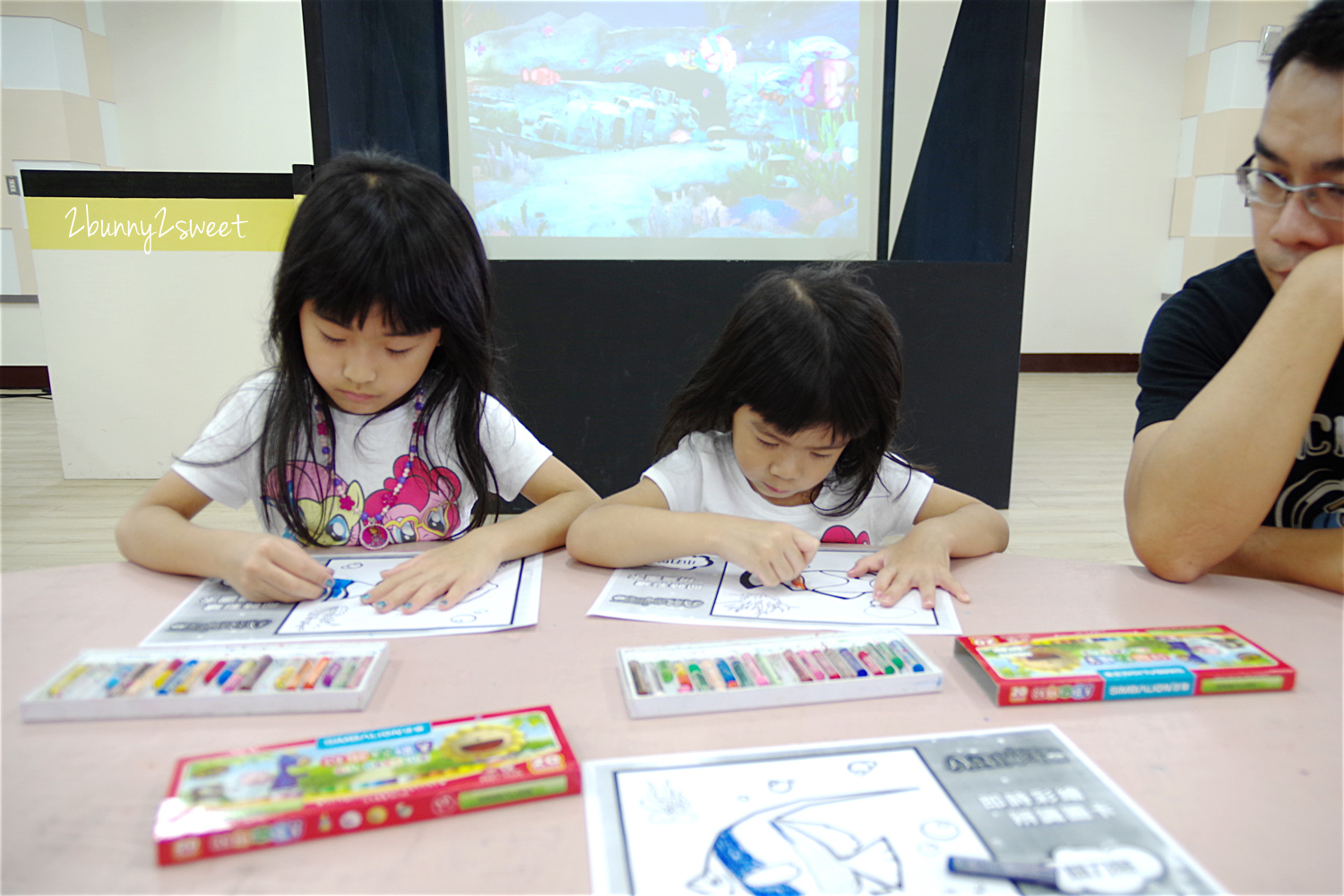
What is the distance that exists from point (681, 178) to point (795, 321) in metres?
1.71

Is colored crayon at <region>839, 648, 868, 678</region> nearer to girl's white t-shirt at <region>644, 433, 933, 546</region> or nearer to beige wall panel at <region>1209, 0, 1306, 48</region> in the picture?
girl's white t-shirt at <region>644, 433, 933, 546</region>

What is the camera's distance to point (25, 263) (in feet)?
13.3

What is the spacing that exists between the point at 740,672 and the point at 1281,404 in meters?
0.54

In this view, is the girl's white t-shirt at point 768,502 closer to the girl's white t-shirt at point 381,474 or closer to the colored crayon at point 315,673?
the girl's white t-shirt at point 381,474

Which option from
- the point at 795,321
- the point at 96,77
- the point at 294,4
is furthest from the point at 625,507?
the point at 96,77

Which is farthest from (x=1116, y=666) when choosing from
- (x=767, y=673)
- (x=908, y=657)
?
(x=767, y=673)

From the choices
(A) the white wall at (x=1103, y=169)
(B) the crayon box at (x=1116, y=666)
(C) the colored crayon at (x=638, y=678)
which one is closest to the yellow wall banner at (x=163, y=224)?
(C) the colored crayon at (x=638, y=678)

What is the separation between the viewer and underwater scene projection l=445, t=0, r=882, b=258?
7.91 ft

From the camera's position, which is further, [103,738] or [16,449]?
[16,449]

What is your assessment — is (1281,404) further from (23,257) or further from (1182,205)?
(23,257)

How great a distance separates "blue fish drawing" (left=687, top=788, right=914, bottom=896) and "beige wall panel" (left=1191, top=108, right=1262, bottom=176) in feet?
16.7

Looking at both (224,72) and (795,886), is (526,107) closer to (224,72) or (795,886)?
(795,886)

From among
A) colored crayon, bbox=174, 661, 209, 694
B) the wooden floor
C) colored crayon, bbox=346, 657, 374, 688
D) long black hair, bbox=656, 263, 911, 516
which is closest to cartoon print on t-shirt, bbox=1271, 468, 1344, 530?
long black hair, bbox=656, 263, 911, 516

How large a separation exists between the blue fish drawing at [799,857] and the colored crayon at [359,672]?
0.27 meters
